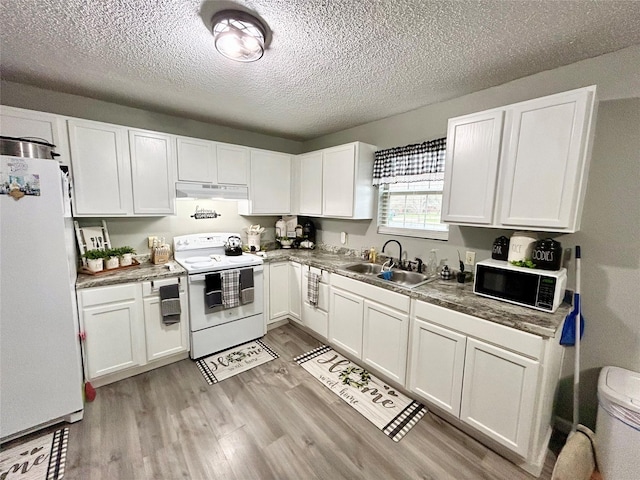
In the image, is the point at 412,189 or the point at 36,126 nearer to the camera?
the point at 36,126

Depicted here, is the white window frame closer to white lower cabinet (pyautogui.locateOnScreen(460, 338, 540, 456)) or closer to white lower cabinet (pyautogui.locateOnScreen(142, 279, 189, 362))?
white lower cabinet (pyautogui.locateOnScreen(460, 338, 540, 456))

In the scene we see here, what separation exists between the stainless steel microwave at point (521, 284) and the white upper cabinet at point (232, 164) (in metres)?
2.63

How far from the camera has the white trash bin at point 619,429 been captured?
1318mm

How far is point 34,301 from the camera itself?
1645mm

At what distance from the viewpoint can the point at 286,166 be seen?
3586mm

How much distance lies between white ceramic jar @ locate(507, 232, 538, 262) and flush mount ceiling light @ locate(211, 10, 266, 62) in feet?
6.69

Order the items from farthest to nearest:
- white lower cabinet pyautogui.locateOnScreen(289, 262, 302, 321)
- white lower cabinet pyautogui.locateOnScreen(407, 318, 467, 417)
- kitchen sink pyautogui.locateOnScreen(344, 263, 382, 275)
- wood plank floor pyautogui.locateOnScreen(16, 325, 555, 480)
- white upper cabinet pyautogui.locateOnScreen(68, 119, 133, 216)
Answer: white lower cabinet pyautogui.locateOnScreen(289, 262, 302, 321)
kitchen sink pyautogui.locateOnScreen(344, 263, 382, 275)
white upper cabinet pyautogui.locateOnScreen(68, 119, 133, 216)
white lower cabinet pyautogui.locateOnScreen(407, 318, 467, 417)
wood plank floor pyautogui.locateOnScreen(16, 325, 555, 480)

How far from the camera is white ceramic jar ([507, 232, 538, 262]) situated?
70.6 inches

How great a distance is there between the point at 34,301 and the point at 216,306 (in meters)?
1.27

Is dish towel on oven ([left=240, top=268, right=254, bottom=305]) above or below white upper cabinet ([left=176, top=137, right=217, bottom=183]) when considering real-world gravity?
below

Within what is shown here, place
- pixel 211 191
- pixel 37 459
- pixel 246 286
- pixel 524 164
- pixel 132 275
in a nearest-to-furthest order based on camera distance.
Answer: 1. pixel 37 459
2. pixel 524 164
3. pixel 132 275
4. pixel 246 286
5. pixel 211 191

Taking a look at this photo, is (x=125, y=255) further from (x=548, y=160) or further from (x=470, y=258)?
(x=548, y=160)

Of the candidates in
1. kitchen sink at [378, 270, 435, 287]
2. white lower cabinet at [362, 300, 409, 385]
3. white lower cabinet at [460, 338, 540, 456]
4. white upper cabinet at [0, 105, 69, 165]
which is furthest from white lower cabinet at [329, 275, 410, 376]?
white upper cabinet at [0, 105, 69, 165]

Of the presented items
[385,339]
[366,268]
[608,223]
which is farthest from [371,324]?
[608,223]
